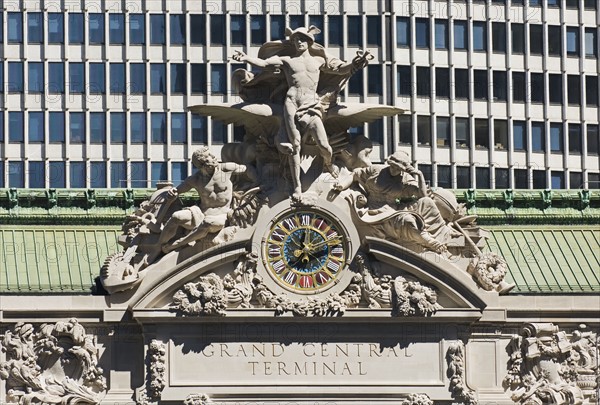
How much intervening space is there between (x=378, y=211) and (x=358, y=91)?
49328 mm

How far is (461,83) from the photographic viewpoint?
18550 cm

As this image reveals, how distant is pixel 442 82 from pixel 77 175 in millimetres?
18414

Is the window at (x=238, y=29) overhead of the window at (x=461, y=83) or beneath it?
overhead

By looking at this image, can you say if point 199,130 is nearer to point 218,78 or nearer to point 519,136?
point 218,78

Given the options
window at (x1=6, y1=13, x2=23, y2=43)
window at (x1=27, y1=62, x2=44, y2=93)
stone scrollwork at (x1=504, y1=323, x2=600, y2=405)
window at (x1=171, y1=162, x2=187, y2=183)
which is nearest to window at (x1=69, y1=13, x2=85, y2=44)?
window at (x1=27, y1=62, x2=44, y2=93)

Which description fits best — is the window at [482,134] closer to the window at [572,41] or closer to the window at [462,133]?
the window at [462,133]

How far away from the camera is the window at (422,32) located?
185 m

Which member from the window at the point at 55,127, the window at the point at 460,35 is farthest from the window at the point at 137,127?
the window at the point at 460,35

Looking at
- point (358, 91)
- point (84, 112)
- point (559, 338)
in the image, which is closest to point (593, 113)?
point (358, 91)

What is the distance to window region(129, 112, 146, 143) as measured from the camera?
600 feet

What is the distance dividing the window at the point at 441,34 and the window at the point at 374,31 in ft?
9.26

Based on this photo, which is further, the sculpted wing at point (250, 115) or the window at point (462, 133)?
the window at point (462, 133)


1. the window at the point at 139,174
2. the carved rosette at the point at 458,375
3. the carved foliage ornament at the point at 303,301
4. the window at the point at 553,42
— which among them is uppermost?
the window at the point at 553,42

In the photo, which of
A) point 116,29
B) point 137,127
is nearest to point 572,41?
point 137,127
